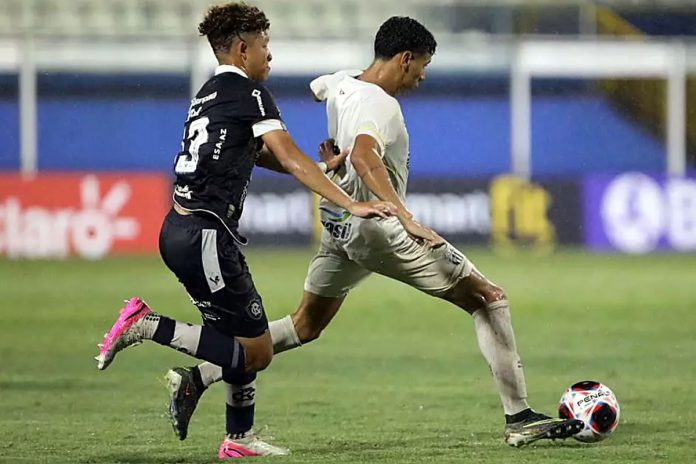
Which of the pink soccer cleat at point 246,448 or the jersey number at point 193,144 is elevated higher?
the jersey number at point 193,144

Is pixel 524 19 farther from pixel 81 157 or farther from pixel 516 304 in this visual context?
pixel 516 304

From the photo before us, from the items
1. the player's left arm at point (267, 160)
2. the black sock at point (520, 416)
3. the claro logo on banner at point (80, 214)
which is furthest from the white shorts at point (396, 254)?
the claro logo on banner at point (80, 214)

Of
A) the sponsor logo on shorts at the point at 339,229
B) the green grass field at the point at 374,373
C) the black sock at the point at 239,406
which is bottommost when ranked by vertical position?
the green grass field at the point at 374,373

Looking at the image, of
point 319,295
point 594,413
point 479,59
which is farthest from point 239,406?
point 479,59

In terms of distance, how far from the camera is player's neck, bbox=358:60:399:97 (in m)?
7.49

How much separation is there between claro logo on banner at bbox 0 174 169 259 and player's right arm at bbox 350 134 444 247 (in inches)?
608

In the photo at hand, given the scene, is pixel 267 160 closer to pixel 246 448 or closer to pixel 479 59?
pixel 246 448

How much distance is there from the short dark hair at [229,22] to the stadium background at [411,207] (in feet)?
6.43

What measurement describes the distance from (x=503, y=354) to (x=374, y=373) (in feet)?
11.3

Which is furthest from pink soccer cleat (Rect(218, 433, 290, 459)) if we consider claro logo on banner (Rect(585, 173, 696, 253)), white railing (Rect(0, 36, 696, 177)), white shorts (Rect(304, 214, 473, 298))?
white railing (Rect(0, 36, 696, 177))

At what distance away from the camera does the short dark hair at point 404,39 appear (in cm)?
744

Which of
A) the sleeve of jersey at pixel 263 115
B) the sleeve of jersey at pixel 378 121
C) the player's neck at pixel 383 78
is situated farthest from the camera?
the player's neck at pixel 383 78

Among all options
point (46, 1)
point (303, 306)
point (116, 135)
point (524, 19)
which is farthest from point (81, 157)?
point (303, 306)

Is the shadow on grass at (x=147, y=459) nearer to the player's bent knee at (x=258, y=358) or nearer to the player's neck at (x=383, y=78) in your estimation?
the player's bent knee at (x=258, y=358)
